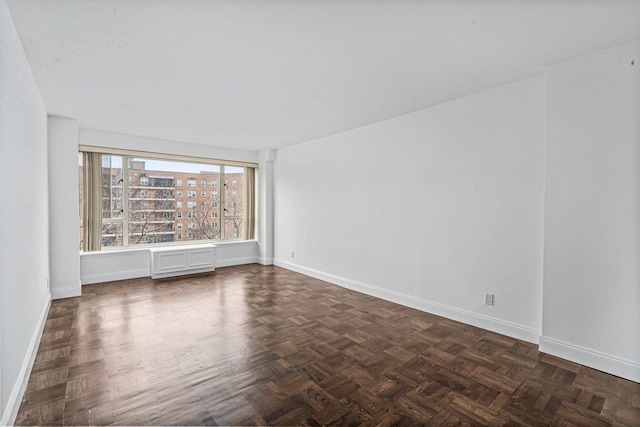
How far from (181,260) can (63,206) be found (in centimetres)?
185

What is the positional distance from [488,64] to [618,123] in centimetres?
102

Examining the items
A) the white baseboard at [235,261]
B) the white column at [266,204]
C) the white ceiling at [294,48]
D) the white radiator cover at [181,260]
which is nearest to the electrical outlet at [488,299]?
the white ceiling at [294,48]

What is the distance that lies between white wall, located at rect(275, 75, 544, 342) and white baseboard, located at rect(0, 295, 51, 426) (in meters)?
3.46

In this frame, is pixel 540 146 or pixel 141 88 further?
pixel 141 88

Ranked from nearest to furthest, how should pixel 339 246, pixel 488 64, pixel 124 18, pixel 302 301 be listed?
pixel 124 18, pixel 488 64, pixel 302 301, pixel 339 246

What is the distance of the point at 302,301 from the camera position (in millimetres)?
3988

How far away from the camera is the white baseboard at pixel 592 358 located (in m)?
2.22

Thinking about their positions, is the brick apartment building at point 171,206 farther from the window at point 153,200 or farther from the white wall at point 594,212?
the white wall at point 594,212

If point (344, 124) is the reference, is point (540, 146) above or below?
below

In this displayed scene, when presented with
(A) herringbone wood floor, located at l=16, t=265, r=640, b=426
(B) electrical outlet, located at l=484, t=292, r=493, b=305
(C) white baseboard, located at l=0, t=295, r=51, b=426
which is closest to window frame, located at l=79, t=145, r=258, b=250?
(A) herringbone wood floor, located at l=16, t=265, r=640, b=426

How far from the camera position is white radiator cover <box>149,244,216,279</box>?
518cm

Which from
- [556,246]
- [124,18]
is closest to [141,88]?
[124,18]

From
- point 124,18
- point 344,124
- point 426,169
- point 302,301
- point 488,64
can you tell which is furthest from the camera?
point 344,124

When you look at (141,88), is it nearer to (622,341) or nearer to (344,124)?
(344,124)
